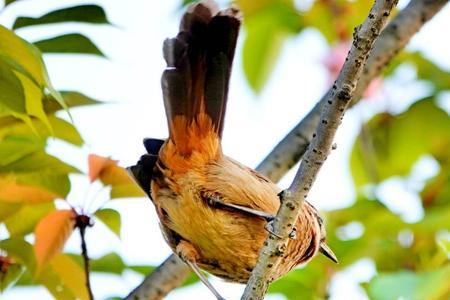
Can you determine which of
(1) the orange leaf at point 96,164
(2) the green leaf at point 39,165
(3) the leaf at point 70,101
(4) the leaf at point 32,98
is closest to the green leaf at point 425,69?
(1) the orange leaf at point 96,164

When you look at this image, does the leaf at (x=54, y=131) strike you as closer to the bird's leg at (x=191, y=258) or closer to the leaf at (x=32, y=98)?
the leaf at (x=32, y=98)

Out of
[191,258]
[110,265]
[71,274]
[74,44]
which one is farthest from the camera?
[110,265]

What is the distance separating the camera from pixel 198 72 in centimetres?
389

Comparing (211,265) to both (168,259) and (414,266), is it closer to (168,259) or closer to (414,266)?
(168,259)

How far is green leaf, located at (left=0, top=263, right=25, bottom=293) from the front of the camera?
358 centimetres

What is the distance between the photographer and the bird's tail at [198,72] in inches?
151

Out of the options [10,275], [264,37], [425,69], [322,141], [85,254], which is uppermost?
[425,69]

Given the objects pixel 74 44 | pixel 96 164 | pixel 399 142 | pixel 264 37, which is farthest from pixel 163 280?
pixel 399 142

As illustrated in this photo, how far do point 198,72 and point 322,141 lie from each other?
119 centimetres

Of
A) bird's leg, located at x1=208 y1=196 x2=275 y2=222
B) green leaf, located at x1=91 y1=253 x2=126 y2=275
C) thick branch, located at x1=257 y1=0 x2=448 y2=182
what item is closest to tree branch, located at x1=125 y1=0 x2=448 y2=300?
thick branch, located at x1=257 y1=0 x2=448 y2=182

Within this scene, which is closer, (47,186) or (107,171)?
(47,186)

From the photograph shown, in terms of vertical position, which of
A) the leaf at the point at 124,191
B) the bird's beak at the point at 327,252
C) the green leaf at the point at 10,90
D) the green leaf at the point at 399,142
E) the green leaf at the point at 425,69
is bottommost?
the leaf at the point at 124,191

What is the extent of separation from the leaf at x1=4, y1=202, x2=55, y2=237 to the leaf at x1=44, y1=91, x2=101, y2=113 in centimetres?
38

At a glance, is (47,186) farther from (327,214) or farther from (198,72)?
(327,214)
